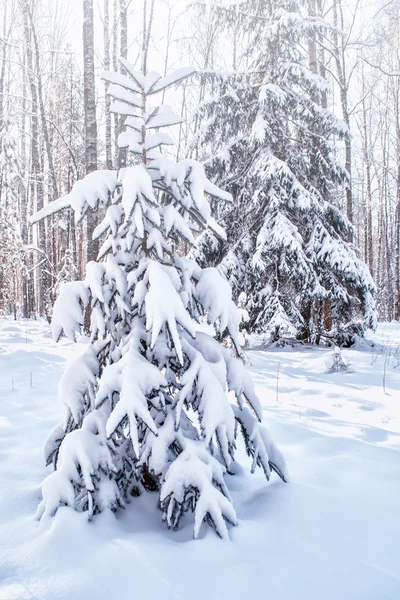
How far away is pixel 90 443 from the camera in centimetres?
213

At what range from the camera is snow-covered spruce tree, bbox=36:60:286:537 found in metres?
2.04

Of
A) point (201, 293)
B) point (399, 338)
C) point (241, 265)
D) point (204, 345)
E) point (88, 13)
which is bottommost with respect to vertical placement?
point (399, 338)

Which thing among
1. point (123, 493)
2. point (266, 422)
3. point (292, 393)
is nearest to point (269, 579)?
point (123, 493)

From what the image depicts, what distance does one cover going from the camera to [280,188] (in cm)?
790

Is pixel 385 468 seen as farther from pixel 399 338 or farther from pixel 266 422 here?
pixel 399 338

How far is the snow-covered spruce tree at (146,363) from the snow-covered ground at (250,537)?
135mm

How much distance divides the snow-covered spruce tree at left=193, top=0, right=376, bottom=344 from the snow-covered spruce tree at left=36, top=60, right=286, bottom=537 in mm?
5289

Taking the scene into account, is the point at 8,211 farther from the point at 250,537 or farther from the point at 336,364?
the point at 250,537

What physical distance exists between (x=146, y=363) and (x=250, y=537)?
1.07 meters

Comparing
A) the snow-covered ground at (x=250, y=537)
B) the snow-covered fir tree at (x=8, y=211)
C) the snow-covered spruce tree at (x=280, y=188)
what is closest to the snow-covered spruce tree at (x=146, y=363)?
the snow-covered ground at (x=250, y=537)

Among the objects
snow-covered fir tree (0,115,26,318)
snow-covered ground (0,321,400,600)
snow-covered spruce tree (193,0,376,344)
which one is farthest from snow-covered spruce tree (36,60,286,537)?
snow-covered fir tree (0,115,26,318)

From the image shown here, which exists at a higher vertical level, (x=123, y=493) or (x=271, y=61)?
(x=271, y=61)

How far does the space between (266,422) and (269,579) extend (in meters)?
2.38

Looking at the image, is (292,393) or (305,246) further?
(305,246)
